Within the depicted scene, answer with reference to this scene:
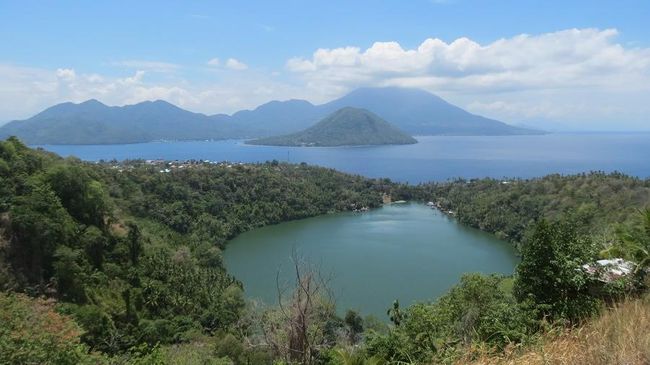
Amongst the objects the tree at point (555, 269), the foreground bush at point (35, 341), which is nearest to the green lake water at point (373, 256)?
the foreground bush at point (35, 341)

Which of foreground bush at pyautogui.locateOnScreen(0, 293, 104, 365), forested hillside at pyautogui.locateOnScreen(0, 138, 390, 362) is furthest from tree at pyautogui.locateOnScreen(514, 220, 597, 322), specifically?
forested hillside at pyautogui.locateOnScreen(0, 138, 390, 362)

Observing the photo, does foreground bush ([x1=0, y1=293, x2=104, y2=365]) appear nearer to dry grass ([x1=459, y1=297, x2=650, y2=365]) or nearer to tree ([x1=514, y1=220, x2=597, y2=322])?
dry grass ([x1=459, y1=297, x2=650, y2=365])

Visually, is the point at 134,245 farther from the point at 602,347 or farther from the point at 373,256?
the point at 602,347

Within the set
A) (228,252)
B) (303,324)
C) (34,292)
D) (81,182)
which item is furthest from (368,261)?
(303,324)

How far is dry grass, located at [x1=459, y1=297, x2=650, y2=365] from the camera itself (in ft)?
8.11

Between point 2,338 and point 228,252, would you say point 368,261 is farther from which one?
point 2,338

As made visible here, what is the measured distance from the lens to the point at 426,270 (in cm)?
3300

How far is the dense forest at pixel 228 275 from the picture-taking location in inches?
253

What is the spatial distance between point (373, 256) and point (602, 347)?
3519cm

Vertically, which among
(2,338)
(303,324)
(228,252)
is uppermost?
(303,324)

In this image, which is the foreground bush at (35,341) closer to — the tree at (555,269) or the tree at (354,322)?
the tree at (555,269)

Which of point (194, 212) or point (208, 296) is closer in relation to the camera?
point (208, 296)

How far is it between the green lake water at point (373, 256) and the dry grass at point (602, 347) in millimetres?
17566

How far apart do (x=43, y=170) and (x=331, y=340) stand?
63.1ft
